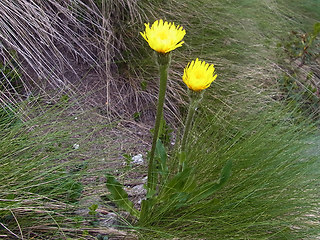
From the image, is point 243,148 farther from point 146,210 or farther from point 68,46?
point 68,46

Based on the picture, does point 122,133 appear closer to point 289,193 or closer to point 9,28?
point 9,28

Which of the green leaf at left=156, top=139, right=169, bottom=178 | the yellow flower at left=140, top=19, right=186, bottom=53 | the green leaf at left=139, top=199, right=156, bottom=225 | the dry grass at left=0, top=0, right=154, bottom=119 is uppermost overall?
the dry grass at left=0, top=0, right=154, bottom=119

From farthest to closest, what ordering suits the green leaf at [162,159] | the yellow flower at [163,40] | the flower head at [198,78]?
the green leaf at [162,159] < the flower head at [198,78] < the yellow flower at [163,40]

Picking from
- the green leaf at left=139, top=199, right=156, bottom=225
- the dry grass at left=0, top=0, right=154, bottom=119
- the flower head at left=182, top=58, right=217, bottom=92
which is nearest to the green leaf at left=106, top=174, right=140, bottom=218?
the green leaf at left=139, top=199, right=156, bottom=225

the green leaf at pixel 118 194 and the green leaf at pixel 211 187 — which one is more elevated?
the green leaf at pixel 211 187

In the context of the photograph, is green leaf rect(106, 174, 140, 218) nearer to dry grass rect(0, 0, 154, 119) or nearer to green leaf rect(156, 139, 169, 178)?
green leaf rect(156, 139, 169, 178)

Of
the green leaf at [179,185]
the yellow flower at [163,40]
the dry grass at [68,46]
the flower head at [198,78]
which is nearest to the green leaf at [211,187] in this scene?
the green leaf at [179,185]

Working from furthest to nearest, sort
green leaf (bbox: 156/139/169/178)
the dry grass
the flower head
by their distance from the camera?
1. the dry grass
2. green leaf (bbox: 156/139/169/178)
3. the flower head

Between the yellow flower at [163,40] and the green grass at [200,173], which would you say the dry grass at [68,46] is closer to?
the green grass at [200,173]
